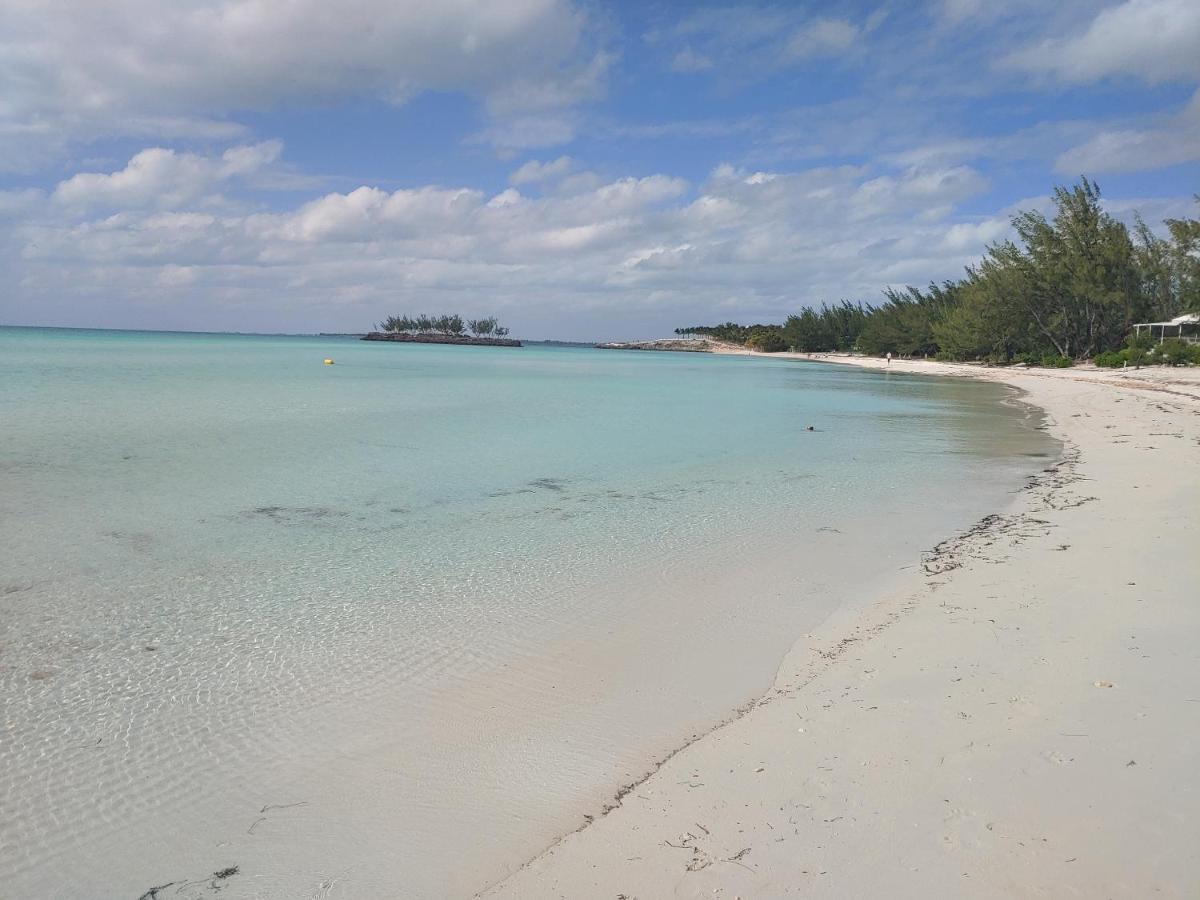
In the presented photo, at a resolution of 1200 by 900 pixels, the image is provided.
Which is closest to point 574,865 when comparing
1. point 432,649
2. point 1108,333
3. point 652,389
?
point 432,649

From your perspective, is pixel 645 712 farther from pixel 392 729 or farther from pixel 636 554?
pixel 636 554

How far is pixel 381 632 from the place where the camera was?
16.7 ft

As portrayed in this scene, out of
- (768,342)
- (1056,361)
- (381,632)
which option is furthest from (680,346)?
(381,632)

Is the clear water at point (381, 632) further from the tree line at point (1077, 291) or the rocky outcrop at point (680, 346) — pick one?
the rocky outcrop at point (680, 346)

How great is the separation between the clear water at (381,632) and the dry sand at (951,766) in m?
0.33

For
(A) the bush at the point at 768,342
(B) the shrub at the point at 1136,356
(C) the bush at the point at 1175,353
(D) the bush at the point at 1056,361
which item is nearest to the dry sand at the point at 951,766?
(C) the bush at the point at 1175,353

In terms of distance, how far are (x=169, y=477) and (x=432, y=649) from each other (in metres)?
7.72

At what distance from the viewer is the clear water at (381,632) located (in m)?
2.98

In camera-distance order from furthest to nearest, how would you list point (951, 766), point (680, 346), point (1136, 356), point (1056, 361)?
point (680, 346), point (1056, 361), point (1136, 356), point (951, 766)

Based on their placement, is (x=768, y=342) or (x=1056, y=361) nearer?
(x=1056, y=361)

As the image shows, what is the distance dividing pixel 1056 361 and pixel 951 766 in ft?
159

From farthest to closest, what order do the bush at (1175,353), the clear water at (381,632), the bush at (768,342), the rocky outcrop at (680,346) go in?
the rocky outcrop at (680,346) < the bush at (768,342) < the bush at (1175,353) < the clear water at (381,632)

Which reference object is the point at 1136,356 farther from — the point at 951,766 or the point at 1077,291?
the point at 951,766

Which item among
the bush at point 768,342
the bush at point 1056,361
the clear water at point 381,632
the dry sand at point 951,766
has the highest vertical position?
the bush at point 768,342
